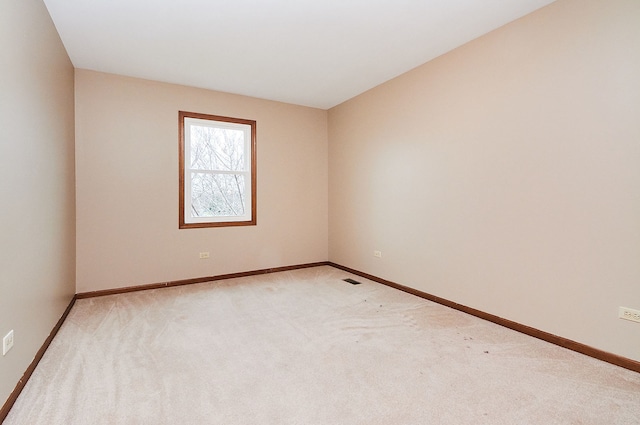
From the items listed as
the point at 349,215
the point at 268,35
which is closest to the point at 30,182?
the point at 268,35

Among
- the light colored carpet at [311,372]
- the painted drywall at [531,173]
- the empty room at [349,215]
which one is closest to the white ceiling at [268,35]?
the empty room at [349,215]

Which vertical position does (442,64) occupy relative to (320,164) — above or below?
above

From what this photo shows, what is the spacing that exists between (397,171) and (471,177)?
105cm

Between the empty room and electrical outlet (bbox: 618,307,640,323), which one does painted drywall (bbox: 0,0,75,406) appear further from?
electrical outlet (bbox: 618,307,640,323)

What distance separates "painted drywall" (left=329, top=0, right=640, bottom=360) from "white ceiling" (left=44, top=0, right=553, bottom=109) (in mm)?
356

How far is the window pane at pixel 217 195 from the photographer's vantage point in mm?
4434

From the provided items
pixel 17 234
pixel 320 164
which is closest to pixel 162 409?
pixel 17 234

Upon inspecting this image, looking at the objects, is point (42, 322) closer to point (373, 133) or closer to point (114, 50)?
point (114, 50)

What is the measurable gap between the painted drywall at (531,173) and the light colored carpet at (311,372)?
42 centimetres

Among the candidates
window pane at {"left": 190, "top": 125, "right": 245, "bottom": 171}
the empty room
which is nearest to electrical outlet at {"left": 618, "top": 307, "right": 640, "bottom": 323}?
the empty room

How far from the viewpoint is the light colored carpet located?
66.3 inches

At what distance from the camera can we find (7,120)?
1.73 m

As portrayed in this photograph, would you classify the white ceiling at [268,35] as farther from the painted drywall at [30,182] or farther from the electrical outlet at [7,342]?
the electrical outlet at [7,342]

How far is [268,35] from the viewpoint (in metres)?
2.98
